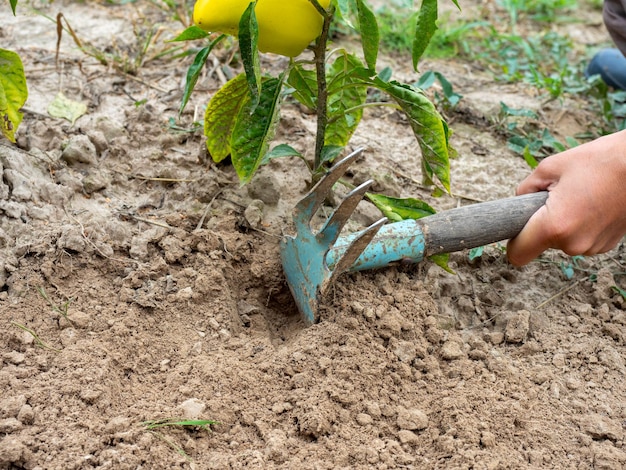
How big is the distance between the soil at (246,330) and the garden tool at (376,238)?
9 cm

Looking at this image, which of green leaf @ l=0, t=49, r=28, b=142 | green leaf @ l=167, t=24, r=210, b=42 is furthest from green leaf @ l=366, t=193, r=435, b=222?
green leaf @ l=0, t=49, r=28, b=142

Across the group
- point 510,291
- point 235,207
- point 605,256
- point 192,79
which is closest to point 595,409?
point 510,291

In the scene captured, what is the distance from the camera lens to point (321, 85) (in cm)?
188

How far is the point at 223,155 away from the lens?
6.77ft

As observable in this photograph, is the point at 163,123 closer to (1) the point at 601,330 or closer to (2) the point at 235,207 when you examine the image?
(2) the point at 235,207

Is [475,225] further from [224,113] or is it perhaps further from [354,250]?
[224,113]

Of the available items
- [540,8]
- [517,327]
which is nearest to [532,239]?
[517,327]

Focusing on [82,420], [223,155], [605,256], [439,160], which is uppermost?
[439,160]

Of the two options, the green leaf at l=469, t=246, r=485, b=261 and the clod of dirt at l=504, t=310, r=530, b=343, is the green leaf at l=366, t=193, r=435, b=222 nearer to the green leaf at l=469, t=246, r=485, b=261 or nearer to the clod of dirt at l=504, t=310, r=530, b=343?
the green leaf at l=469, t=246, r=485, b=261

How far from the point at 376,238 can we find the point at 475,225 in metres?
0.29

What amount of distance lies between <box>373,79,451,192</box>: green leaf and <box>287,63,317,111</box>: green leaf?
26cm

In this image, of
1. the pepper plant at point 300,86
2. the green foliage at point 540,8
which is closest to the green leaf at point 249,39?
the pepper plant at point 300,86

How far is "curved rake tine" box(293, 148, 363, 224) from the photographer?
69.2 inches

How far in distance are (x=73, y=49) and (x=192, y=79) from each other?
1.34 meters
